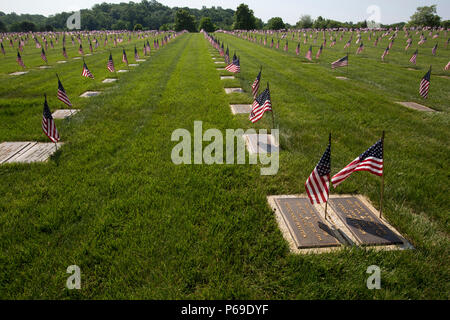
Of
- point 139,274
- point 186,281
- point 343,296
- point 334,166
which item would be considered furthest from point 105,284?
point 334,166

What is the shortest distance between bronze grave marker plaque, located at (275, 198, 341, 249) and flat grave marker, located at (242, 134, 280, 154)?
1.83 meters

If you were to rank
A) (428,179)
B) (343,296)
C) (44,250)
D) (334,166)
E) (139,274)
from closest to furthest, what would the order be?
(343,296) → (139,274) → (44,250) → (428,179) → (334,166)

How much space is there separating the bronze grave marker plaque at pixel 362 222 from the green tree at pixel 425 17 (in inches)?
3646

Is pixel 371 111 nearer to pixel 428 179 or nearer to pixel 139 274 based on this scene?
pixel 428 179

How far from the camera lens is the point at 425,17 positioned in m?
73.7

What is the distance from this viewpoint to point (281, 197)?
4.26 meters

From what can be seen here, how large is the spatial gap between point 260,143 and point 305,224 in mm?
2849

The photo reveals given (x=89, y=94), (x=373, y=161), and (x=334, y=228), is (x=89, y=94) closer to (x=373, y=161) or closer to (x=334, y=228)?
(x=334, y=228)

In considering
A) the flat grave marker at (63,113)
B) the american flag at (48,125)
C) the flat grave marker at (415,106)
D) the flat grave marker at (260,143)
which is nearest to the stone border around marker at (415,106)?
the flat grave marker at (415,106)

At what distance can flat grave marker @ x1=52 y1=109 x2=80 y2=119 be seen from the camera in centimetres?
781

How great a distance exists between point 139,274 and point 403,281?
299 cm

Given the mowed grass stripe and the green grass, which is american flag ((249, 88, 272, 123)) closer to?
the green grass

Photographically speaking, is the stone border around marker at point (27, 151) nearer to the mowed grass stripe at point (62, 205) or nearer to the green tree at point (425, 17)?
the mowed grass stripe at point (62, 205)

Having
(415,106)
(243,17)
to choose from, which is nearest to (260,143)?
(415,106)
